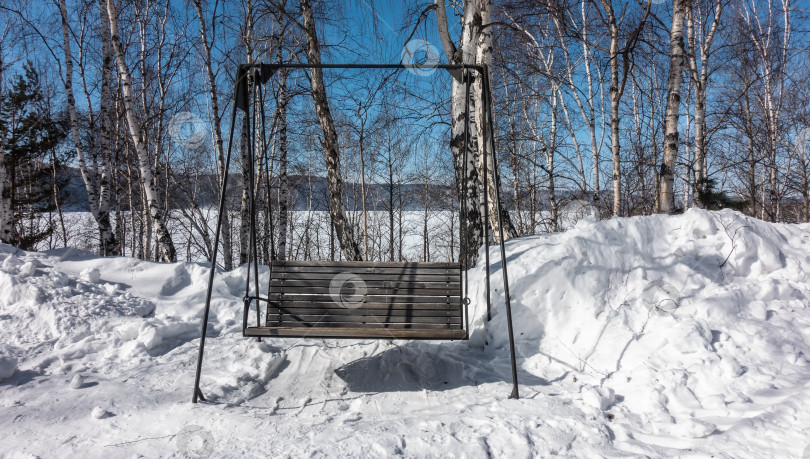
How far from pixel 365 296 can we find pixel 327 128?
3.27 metres

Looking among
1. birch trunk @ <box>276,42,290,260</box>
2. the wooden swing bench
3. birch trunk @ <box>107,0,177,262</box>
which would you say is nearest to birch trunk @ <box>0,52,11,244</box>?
birch trunk @ <box>107,0,177,262</box>

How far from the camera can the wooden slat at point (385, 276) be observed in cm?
353

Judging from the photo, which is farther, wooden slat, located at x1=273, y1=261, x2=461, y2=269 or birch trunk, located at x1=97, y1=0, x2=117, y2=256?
birch trunk, located at x1=97, y1=0, x2=117, y2=256

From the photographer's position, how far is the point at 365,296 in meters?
3.47

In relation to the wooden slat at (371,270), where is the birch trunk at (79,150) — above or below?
above

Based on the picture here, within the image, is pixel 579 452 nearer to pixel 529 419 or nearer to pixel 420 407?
pixel 529 419

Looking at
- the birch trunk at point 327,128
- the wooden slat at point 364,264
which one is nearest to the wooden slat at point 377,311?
the wooden slat at point 364,264

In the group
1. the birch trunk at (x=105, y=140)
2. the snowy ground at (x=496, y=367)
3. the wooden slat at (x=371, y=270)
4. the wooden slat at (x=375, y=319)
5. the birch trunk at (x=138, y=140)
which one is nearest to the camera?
the snowy ground at (x=496, y=367)

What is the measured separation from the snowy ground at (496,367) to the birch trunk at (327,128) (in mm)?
1933

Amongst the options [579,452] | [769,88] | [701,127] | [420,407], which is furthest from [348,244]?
[769,88]

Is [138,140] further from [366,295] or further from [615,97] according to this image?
[615,97]

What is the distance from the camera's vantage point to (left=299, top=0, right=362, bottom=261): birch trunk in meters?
5.82

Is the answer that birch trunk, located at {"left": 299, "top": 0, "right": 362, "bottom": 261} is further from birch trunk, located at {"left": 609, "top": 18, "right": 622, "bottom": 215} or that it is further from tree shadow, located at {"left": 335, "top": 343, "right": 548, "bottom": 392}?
birch trunk, located at {"left": 609, "top": 18, "right": 622, "bottom": 215}

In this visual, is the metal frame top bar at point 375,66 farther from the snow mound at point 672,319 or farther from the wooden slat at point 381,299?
the snow mound at point 672,319
